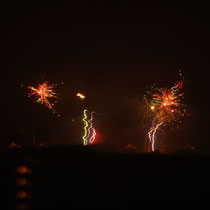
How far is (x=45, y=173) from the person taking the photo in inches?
155

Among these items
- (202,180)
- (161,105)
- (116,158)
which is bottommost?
(202,180)

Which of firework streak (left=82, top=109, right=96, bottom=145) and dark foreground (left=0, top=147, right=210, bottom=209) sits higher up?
firework streak (left=82, top=109, right=96, bottom=145)

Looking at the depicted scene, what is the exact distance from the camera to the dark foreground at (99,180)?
364 cm

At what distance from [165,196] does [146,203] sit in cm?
25

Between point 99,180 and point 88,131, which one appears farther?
point 88,131

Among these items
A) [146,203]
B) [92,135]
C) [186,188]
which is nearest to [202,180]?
[186,188]

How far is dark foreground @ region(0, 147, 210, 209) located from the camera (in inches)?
143

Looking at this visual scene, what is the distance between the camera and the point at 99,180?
12.5ft

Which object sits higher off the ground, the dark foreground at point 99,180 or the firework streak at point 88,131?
the firework streak at point 88,131

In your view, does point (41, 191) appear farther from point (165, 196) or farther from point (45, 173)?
point (165, 196)

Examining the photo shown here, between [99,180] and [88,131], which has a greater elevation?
[88,131]

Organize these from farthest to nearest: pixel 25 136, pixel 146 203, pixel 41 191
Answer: pixel 25 136 < pixel 41 191 < pixel 146 203

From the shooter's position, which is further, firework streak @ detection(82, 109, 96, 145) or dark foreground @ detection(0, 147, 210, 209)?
firework streak @ detection(82, 109, 96, 145)

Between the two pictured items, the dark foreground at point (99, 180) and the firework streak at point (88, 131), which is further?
the firework streak at point (88, 131)
